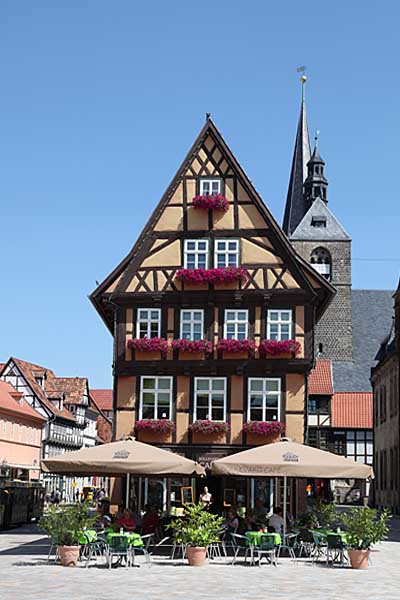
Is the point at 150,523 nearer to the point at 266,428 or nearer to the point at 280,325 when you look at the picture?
the point at 266,428

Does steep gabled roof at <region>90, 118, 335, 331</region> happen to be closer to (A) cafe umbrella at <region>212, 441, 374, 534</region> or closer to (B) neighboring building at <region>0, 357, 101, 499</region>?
(A) cafe umbrella at <region>212, 441, 374, 534</region>

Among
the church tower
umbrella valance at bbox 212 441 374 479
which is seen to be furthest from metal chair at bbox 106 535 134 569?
the church tower

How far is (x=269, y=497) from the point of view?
31.7 m

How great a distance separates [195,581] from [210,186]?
61.7 feet

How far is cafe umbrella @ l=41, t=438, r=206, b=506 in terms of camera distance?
2272 cm

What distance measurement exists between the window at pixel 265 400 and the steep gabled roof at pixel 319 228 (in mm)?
57606

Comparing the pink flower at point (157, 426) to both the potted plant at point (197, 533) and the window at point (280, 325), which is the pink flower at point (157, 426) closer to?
the window at point (280, 325)

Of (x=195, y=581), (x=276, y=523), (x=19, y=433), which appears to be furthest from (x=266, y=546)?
(x=19, y=433)

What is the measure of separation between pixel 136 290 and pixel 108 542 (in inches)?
561

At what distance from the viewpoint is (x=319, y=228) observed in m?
90.4

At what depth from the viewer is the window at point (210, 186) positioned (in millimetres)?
34312

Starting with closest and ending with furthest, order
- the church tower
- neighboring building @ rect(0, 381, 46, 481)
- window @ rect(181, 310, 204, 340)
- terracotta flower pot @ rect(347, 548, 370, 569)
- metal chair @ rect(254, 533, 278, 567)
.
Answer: terracotta flower pot @ rect(347, 548, 370, 569) < metal chair @ rect(254, 533, 278, 567) < window @ rect(181, 310, 204, 340) < neighboring building @ rect(0, 381, 46, 481) < the church tower

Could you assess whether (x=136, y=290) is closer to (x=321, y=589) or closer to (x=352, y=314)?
(x=321, y=589)

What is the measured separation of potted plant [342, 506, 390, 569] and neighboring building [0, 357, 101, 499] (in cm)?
4671
